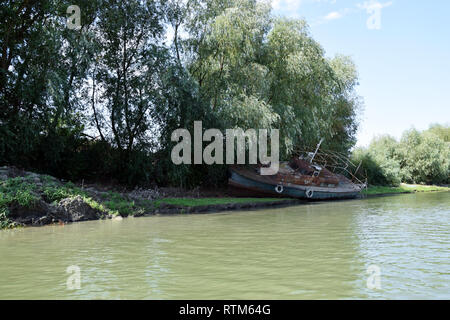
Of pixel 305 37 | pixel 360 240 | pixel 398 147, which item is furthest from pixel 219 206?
pixel 398 147

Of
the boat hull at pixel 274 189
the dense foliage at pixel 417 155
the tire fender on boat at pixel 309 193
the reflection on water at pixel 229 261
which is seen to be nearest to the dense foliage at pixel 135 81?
the boat hull at pixel 274 189

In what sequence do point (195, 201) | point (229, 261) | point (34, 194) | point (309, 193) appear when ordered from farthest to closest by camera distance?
point (309, 193)
point (195, 201)
point (34, 194)
point (229, 261)

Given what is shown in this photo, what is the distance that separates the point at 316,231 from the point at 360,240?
1.61 m

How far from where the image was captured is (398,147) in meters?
46.9

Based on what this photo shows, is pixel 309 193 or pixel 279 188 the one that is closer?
pixel 279 188

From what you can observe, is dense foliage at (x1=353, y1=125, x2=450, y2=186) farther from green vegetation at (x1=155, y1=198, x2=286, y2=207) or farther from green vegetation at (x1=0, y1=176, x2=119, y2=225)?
green vegetation at (x1=0, y1=176, x2=119, y2=225)

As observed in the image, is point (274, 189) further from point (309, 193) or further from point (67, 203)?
point (67, 203)

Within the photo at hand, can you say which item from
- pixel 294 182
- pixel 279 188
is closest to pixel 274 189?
pixel 279 188

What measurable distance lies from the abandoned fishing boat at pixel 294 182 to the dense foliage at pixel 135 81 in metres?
1.55

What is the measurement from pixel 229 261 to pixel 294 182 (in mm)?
16639

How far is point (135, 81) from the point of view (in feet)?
65.1

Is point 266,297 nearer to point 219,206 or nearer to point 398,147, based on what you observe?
point 219,206

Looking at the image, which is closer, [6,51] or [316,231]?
[316,231]

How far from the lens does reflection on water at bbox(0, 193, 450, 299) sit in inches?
192
